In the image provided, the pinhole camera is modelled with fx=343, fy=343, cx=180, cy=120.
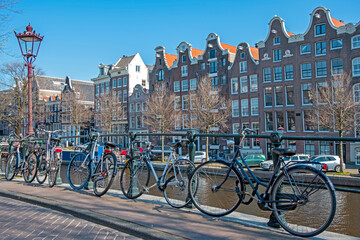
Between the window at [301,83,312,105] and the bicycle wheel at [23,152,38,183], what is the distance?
1153 inches

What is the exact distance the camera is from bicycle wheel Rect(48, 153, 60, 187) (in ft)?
24.5

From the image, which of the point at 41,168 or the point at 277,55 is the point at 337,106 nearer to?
the point at 277,55

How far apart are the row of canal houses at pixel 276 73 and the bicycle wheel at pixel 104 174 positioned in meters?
28.2

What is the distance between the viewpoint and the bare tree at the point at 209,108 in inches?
1404

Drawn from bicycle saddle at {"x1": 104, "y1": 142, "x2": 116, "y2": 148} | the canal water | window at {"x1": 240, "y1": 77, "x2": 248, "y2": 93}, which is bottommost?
the canal water

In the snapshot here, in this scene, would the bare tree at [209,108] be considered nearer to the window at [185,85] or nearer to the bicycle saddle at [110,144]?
the window at [185,85]

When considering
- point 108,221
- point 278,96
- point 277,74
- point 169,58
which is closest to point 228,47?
point 169,58

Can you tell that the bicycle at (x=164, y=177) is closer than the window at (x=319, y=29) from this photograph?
Yes

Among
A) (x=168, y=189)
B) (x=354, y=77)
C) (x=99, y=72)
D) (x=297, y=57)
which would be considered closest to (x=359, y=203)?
(x=168, y=189)

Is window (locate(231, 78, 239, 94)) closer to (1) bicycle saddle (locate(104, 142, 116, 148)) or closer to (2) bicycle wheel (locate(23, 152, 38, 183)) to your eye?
(2) bicycle wheel (locate(23, 152, 38, 183))

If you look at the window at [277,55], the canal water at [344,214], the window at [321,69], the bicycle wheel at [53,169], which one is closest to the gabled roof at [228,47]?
the window at [277,55]

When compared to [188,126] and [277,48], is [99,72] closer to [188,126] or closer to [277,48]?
[188,126]

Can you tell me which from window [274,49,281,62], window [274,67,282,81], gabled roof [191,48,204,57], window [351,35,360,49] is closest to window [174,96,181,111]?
gabled roof [191,48,204,57]

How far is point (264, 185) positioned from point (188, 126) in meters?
35.1
